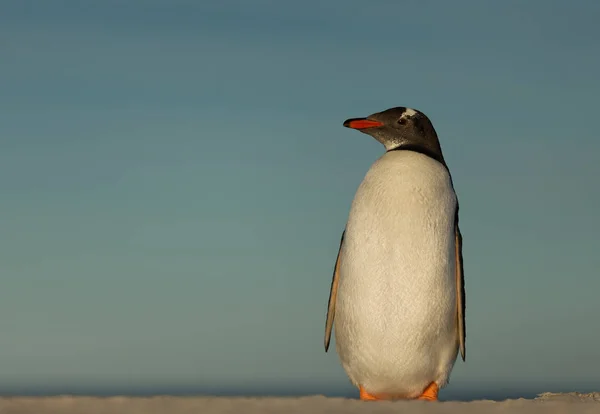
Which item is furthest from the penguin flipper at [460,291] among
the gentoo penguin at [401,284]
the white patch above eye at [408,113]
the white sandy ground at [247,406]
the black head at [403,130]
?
the white sandy ground at [247,406]

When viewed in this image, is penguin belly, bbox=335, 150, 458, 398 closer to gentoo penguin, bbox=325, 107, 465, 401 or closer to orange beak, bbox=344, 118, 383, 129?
gentoo penguin, bbox=325, 107, 465, 401

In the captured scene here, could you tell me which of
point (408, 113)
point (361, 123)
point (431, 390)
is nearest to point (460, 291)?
point (431, 390)

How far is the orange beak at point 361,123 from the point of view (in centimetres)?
987

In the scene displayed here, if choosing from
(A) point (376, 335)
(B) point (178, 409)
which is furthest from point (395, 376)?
(B) point (178, 409)

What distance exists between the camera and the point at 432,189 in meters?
8.88

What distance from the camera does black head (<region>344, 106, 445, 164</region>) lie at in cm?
962

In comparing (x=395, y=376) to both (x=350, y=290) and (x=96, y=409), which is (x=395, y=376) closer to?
(x=350, y=290)

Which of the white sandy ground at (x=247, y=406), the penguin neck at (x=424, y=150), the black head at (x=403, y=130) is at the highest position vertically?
the black head at (x=403, y=130)

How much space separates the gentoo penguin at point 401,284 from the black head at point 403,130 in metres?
0.40

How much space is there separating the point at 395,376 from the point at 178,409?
11.1 feet

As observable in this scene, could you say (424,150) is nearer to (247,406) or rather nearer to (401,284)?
(401,284)

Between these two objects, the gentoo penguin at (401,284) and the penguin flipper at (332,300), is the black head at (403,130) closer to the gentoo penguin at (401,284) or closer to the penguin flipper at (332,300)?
the gentoo penguin at (401,284)

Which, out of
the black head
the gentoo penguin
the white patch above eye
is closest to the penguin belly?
the gentoo penguin

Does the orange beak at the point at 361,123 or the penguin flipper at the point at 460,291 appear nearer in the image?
the penguin flipper at the point at 460,291
